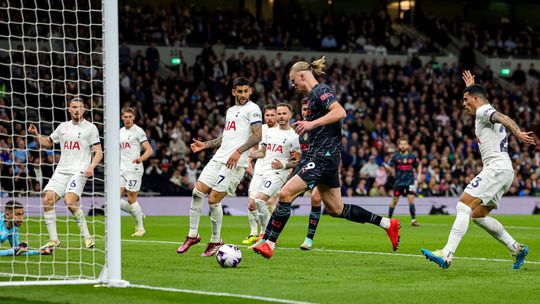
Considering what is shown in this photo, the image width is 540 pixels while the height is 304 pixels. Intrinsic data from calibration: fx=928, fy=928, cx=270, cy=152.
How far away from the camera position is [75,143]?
1412 centimetres

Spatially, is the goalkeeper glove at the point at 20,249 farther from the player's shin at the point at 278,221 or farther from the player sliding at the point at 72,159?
the player's shin at the point at 278,221

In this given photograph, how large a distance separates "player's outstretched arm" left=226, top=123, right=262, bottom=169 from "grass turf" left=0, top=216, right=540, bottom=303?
1321 millimetres

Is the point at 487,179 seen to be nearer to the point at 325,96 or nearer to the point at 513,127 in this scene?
the point at 513,127

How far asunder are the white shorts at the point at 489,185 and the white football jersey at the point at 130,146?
364 inches

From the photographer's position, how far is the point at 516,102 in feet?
132

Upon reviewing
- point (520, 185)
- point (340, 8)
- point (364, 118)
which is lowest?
point (520, 185)

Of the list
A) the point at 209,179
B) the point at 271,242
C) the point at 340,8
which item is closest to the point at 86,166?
the point at 209,179

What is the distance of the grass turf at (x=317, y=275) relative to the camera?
8406mm

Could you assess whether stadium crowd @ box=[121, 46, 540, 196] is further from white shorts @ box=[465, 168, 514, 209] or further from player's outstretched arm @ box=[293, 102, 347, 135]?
white shorts @ box=[465, 168, 514, 209]

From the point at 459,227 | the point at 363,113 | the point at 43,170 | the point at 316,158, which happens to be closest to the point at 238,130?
the point at 316,158

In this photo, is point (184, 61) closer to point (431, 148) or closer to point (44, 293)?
point (431, 148)

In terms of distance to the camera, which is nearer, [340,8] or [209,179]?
[209,179]

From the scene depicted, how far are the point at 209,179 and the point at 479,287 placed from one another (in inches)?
193

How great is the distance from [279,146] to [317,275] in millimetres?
6482
